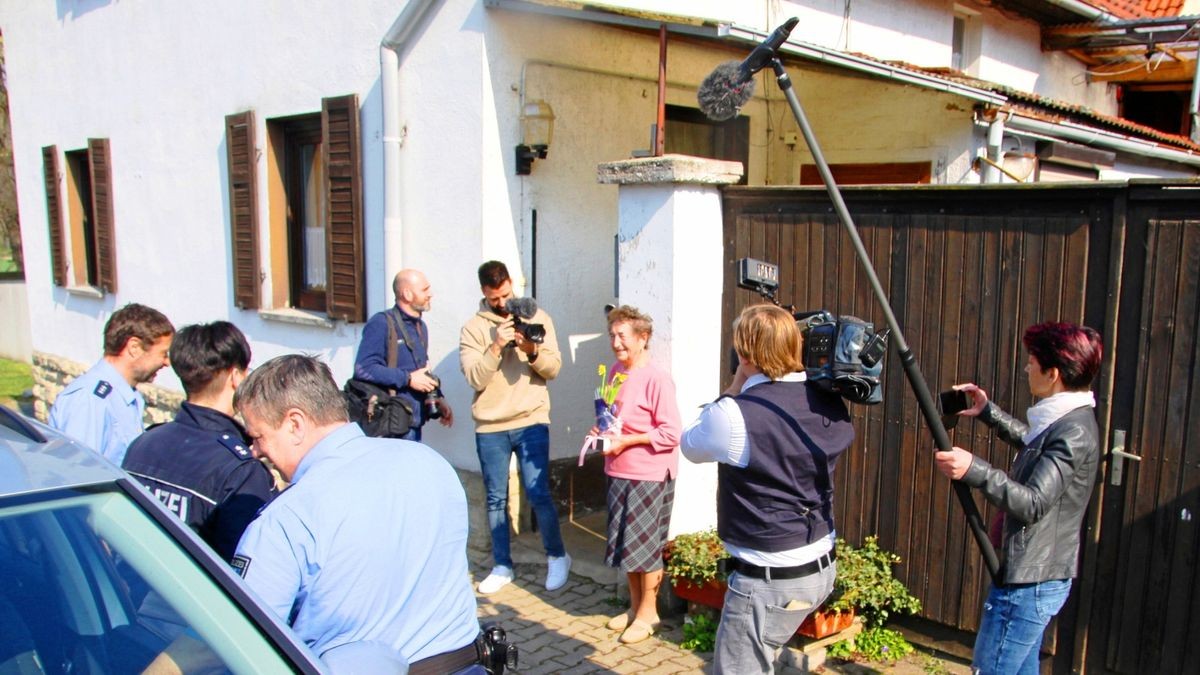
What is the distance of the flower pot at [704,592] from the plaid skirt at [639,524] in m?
0.16

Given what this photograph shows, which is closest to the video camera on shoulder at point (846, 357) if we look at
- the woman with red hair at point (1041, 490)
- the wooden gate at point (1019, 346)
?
the woman with red hair at point (1041, 490)

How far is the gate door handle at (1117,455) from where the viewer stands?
3557 millimetres

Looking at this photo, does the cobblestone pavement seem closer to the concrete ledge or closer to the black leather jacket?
the black leather jacket

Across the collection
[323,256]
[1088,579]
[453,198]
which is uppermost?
[453,198]

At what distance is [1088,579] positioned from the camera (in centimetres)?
366

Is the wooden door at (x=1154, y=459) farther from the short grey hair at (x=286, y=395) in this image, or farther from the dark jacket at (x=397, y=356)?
the dark jacket at (x=397, y=356)

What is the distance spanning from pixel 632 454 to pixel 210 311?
5244mm

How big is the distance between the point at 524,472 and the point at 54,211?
8470 millimetres

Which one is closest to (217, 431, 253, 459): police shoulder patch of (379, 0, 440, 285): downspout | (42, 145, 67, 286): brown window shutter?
(379, 0, 440, 285): downspout

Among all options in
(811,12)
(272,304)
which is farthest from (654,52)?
(272,304)

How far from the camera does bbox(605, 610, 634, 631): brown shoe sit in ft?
15.0

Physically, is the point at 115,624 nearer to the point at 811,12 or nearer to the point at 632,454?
the point at 632,454

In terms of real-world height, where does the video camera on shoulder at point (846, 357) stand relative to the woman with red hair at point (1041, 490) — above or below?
above

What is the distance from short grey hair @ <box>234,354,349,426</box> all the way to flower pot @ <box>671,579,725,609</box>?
2516mm
